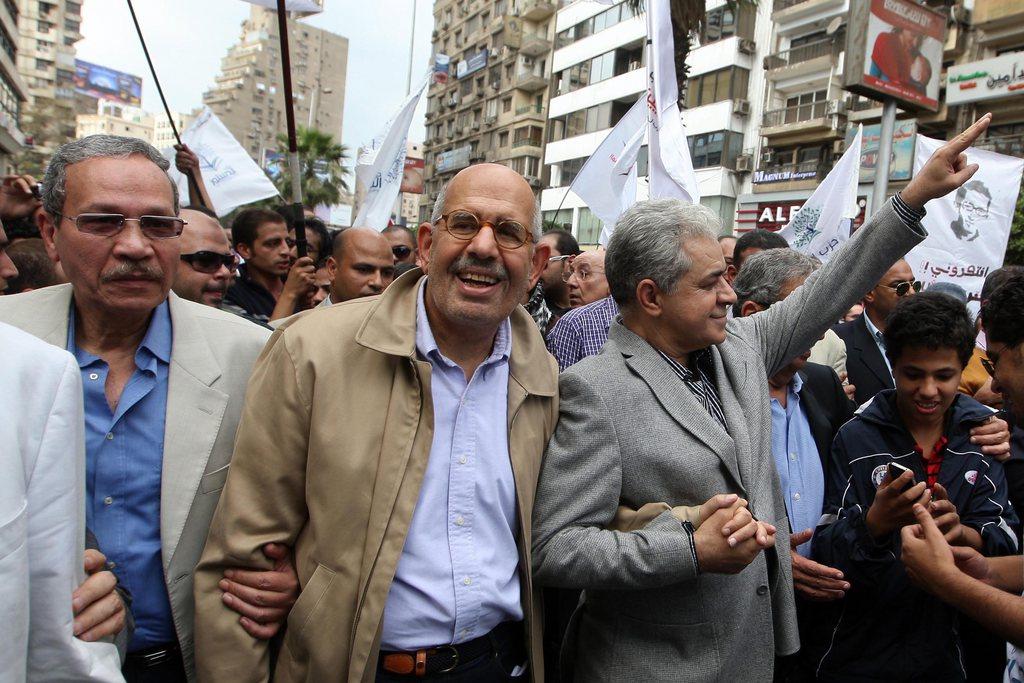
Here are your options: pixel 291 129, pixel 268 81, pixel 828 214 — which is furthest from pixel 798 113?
pixel 268 81

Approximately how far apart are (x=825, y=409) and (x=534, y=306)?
259cm

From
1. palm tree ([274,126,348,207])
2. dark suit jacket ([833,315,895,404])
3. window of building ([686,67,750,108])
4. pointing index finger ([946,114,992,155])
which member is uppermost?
window of building ([686,67,750,108])

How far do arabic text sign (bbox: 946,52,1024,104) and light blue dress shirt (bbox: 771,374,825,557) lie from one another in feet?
85.2

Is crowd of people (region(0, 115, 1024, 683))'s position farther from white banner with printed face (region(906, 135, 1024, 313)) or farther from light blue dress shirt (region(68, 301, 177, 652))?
white banner with printed face (region(906, 135, 1024, 313))

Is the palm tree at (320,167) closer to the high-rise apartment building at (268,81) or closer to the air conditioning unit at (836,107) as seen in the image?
the air conditioning unit at (836,107)

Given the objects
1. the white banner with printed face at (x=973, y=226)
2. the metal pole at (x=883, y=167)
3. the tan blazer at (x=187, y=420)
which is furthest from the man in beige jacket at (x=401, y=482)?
the metal pole at (x=883, y=167)

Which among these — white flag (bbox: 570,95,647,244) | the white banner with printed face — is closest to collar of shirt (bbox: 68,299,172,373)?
white flag (bbox: 570,95,647,244)

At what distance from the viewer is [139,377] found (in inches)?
78.5

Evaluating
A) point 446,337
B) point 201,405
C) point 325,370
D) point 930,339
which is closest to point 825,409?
point 930,339

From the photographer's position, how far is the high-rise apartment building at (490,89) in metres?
49.1

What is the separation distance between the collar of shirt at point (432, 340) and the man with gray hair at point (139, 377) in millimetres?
541

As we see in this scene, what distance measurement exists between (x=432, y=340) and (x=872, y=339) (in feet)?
10.1

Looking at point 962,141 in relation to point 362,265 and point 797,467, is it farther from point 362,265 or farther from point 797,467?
point 362,265

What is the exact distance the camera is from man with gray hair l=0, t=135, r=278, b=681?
190 centimetres
